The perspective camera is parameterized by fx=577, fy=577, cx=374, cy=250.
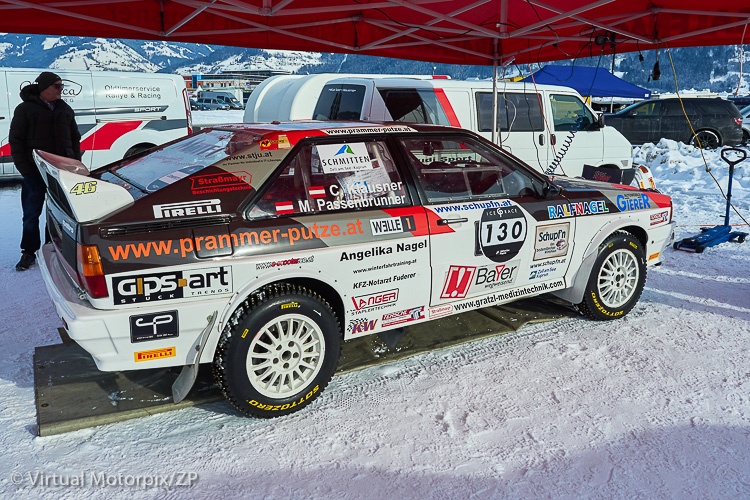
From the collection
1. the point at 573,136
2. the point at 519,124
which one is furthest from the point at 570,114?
the point at 519,124

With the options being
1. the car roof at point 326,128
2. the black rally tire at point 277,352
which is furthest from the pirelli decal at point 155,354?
the car roof at point 326,128

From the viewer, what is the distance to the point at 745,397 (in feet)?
11.2

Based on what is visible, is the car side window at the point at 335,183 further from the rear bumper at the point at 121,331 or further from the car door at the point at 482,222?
the rear bumper at the point at 121,331

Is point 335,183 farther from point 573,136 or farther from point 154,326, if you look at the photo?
point 573,136

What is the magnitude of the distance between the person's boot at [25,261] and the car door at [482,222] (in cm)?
424

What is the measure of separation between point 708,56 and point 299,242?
187m

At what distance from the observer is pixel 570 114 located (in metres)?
9.02

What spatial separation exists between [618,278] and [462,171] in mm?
1663

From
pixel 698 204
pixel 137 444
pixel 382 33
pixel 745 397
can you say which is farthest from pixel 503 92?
pixel 137 444

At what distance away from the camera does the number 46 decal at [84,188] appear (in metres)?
2.74

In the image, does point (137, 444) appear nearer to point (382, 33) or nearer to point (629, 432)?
point (629, 432)

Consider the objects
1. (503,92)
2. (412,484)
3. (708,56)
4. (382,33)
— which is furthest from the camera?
(708,56)

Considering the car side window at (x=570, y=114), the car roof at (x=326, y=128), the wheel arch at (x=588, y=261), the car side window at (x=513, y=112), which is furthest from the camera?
the car side window at (x=570, y=114)

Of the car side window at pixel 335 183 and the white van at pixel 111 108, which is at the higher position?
the white van at pixel 111 108
